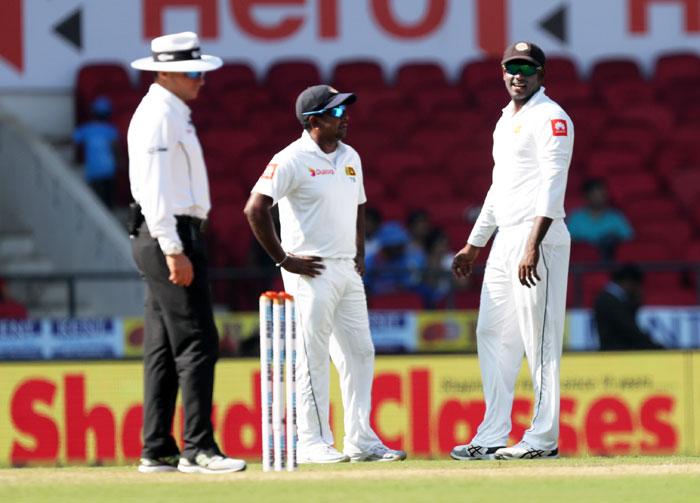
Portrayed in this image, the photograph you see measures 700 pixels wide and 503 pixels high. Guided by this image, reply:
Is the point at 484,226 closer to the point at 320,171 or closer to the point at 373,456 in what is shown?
the point at 320,171

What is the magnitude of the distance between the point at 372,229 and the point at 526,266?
654 cm

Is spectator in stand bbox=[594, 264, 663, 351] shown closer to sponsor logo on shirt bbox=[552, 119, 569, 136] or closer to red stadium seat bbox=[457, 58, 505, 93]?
sponsor logo on shirt bbox=[552, 119, 569, 136]

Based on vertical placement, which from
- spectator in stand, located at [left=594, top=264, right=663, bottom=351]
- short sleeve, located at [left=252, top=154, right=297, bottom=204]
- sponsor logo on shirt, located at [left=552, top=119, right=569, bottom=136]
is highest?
sponsor logo on shirt, located at [left=552, top=119, right=569, bottom=136]

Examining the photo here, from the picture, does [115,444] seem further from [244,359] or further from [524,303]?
[524,303]

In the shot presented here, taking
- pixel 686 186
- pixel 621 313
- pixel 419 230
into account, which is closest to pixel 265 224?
pixel 621 313

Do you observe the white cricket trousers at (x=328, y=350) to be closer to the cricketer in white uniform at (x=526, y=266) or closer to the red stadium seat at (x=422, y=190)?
the cricketer in white uniform at (x=526, y=266)

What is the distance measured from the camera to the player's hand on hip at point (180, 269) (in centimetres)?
785

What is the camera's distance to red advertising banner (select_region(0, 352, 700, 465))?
12.8m

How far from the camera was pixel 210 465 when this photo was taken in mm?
7969

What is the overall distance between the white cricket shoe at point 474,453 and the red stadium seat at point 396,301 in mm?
5817

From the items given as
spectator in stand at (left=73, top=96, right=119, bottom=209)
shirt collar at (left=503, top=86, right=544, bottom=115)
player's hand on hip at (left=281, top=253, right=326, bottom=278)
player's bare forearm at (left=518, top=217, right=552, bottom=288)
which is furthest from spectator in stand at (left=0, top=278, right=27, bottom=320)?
player's bare forearm at (left=518, top=217, right=552, bottom=288)

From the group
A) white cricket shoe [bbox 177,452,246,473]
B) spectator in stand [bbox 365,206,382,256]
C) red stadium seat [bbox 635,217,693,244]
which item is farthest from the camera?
red stadium seat [bbox 635,217,693,244]

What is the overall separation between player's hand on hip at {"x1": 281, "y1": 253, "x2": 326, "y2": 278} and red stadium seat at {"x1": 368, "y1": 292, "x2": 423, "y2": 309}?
5.95 meters

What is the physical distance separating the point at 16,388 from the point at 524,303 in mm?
5098
